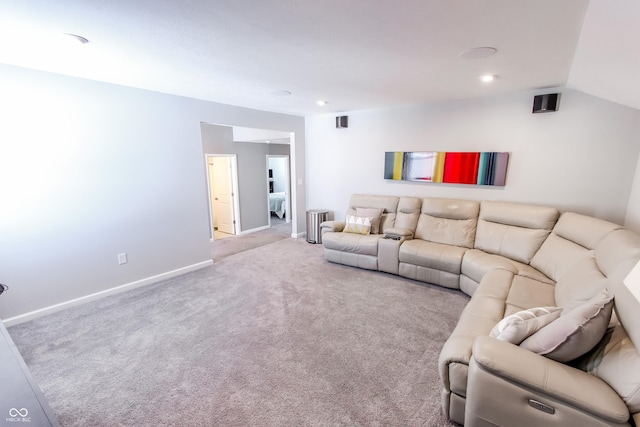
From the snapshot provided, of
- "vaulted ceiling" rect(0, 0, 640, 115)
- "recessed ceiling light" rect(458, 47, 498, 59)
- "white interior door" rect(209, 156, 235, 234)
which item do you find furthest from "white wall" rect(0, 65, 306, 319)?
"recessed ceiling light" rect(458, 47, 498, 59)

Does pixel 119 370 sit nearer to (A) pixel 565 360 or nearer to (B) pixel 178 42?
(B) pixel 178 42

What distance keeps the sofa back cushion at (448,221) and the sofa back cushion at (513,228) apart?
11 cm

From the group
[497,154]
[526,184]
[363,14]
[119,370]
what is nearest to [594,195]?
[526,184]

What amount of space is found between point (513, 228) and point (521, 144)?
3.71ft

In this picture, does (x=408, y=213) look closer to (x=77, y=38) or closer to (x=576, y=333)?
(x=576, y=333)

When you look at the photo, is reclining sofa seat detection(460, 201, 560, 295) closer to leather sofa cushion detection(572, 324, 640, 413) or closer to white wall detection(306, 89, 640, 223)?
white wall detection(306, 89, 640, 223)

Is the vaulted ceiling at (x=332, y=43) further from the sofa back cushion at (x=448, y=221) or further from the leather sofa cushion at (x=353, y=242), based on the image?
the leather sofa cushion at (x=353, y=242)

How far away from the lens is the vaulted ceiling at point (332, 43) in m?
1.52

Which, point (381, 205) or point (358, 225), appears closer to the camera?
point (358, 225)

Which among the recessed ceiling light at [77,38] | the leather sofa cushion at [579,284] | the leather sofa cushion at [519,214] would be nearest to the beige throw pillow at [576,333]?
the leather sofa cushion at [579,284]

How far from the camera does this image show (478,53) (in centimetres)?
220

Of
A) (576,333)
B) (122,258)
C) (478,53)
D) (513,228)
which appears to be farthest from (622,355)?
(122,258)

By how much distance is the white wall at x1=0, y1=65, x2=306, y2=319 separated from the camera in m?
2.67

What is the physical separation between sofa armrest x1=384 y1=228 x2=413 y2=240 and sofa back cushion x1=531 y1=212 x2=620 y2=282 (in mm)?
1416
